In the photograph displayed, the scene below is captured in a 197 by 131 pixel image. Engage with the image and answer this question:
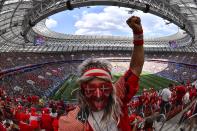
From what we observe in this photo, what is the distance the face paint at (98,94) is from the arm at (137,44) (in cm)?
31

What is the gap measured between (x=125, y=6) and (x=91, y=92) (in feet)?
114

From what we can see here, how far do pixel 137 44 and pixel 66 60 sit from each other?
67.2 metres

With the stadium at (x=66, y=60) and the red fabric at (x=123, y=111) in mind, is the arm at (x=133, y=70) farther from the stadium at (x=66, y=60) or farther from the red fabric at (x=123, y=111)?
the stadium at (x=66, y=60)

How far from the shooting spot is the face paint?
2627 millimetres

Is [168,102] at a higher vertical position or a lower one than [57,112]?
lower

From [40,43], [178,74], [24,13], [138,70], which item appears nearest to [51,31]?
[40,43]

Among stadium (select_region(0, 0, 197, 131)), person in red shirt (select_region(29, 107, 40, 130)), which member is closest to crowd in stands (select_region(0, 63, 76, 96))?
stadium (select_region(0, 0, 197, 131))

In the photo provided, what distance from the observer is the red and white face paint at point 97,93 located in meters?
2.63

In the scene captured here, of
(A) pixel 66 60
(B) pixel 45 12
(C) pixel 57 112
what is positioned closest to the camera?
(C) pixel 57 112

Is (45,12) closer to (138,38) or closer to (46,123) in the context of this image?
(46,123)

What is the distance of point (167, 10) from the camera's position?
38750mm

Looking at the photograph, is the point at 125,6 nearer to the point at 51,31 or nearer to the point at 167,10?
the point at 167,10

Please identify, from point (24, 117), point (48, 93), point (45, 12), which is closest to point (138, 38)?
point (24, 117)

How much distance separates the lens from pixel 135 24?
281 cm
